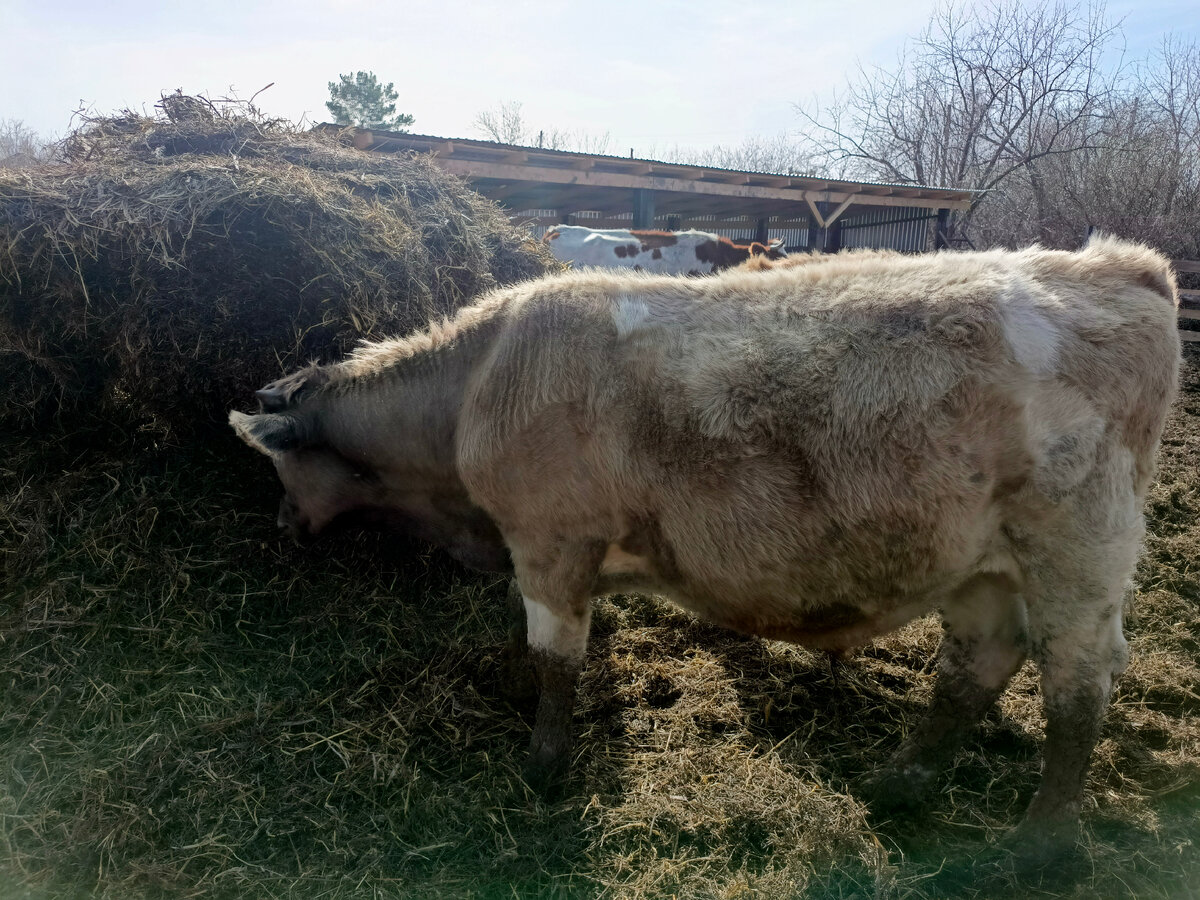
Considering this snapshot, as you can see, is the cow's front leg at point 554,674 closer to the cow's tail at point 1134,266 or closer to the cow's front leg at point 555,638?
the cow's front leg at point 555,638

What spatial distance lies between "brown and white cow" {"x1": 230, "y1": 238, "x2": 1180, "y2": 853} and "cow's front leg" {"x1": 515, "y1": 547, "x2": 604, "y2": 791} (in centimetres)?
1

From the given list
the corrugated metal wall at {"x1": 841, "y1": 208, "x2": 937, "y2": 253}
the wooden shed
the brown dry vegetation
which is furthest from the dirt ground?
the corrugated metal wall at {"x1": 841, "y1": 208, "x2": 937, "y2": 253}

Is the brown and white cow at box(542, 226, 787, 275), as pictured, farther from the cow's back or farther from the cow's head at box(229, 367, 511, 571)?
the cow's back

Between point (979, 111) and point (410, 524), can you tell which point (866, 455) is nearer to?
point (410, 524)

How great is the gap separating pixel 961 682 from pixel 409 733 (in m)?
2.76

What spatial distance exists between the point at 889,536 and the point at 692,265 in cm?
1377

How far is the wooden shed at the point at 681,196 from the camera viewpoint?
438 inches

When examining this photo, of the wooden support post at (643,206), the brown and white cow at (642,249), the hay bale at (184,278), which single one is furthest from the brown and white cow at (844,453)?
the brown and white cow at (642,249)

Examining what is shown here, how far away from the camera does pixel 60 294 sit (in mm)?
4469

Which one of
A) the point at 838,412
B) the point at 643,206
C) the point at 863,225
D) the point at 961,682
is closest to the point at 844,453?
the point at 838,412

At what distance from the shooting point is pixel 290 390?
375 cm

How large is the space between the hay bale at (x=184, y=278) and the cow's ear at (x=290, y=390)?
878 mm

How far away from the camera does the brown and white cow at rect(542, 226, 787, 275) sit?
1530 cm

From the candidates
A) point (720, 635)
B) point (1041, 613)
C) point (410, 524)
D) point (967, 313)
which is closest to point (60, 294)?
point (410, 524)
